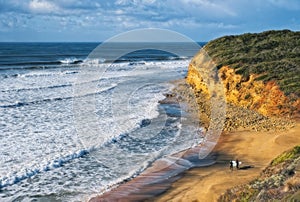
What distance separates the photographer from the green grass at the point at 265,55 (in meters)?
24.0

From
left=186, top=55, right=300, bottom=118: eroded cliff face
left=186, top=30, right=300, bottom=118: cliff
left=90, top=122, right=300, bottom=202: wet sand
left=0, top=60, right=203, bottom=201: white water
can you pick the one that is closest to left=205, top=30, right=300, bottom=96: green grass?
left=186, top=30, right=300, bottom=118: cliff

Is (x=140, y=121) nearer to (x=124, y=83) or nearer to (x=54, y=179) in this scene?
(x=54, y=179)

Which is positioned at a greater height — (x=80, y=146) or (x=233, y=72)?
(x=233, y=72)

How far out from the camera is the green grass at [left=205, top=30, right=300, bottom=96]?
2400cm

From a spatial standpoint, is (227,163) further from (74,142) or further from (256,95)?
(256,95)

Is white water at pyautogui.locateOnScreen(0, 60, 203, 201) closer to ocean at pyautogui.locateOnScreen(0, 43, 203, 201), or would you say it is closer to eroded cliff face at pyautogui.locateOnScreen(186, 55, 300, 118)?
ocean at pyautogui.locateOnScreen(0, 43, 203, 201)

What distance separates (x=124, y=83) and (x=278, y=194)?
107 ft

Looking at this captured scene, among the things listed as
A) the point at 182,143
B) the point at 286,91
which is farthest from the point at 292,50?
the point at 182,143

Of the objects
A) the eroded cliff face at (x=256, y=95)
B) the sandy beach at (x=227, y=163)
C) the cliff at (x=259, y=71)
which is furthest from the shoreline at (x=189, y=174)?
the cliff at (x=259, y=71)

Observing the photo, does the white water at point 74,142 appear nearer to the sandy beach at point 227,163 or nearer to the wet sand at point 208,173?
the wet sand at point 208,173

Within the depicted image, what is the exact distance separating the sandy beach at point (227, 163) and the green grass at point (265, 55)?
5.87 metres

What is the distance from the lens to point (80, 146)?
16.4m

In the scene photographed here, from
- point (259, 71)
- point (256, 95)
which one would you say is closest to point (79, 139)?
point (256, 95)

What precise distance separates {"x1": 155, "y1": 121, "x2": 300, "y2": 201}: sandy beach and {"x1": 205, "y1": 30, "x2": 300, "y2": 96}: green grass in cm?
587
